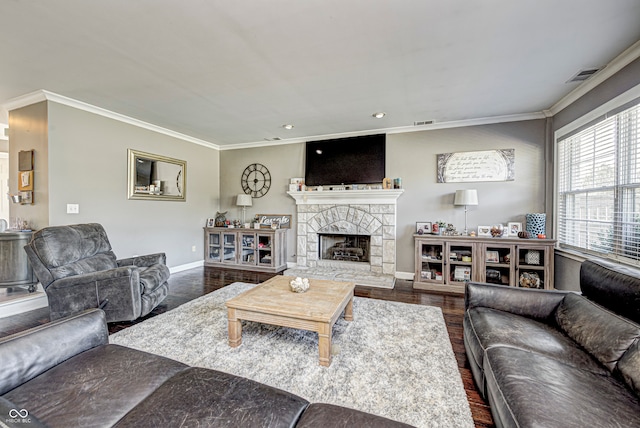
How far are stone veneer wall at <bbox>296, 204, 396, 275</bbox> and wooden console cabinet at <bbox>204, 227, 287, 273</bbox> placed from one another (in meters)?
0.40

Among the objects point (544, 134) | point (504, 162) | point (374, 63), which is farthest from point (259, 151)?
point (544, 134)

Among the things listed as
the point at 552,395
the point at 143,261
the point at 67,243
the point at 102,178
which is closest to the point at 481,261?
the point at 552,395

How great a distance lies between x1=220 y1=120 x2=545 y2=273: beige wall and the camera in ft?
13.0

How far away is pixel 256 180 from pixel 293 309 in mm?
4011

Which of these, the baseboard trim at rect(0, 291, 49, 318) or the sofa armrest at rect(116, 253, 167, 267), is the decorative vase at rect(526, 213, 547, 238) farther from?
the baseboard trim at rect(0, 291, 49, 318)

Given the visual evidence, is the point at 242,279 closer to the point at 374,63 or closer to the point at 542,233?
the point at 374,63

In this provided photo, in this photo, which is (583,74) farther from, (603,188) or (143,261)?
(143,261)

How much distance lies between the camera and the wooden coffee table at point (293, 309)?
203cm

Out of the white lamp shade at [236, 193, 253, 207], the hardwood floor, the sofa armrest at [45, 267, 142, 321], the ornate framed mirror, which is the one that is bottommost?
the hardwood floor

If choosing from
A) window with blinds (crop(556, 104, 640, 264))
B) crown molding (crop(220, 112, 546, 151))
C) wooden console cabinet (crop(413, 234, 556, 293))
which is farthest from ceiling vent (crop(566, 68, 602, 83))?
wooden console cabinet (crop(413, 234, 556, 293))

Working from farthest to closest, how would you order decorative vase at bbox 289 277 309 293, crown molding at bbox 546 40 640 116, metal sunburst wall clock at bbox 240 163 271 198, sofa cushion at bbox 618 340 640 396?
metal sunburst wall clock at bbox 240 163 271 198 → decorative vase at bbox 289 277 309 293 → crown molding at bbox 546 40 640 116 → sofa cushion at bbox 618 340 640 396

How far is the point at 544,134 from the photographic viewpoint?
3863mm

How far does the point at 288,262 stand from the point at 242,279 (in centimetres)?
115

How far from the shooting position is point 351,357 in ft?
6.97
